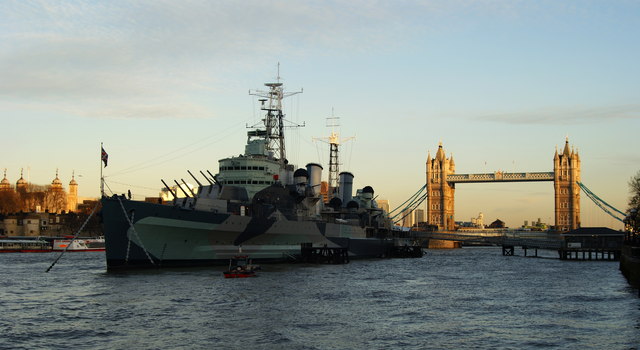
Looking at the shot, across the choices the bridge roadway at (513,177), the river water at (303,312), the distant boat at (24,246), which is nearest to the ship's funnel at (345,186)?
the river water at (303,312)

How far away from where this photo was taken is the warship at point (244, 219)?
140 ft

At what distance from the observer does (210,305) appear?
2995 cm

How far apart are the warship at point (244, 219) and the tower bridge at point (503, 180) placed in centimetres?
10997

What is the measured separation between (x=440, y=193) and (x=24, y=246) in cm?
11720

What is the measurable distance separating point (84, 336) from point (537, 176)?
537ft

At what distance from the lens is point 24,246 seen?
102750mm

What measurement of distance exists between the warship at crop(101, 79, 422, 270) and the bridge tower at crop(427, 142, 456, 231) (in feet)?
373

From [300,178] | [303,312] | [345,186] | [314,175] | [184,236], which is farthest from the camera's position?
[345,186]

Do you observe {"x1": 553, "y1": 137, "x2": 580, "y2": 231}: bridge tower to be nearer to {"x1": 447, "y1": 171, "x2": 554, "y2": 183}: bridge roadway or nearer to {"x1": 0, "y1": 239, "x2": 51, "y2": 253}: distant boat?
{"x1": 447, "y1": 171, "x2": 554, "y2": 183}: bridge roadway

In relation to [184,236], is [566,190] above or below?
above

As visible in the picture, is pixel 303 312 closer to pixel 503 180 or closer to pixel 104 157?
pixel 104 157

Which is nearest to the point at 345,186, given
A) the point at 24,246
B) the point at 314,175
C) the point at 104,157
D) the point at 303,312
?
the point at 314,175

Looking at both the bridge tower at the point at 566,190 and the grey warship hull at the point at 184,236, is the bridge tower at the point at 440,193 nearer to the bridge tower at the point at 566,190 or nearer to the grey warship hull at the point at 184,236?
the bridge tower at the point at 566,190

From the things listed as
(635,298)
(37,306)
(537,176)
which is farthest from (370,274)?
(537,176)
